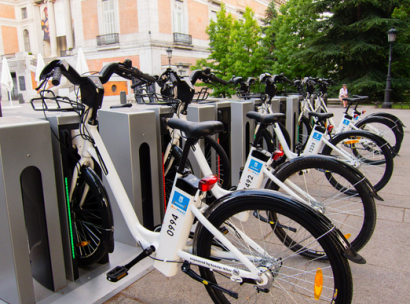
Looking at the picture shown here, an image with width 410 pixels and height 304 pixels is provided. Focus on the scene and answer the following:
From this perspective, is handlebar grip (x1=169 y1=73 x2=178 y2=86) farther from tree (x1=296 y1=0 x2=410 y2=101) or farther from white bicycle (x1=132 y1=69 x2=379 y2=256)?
tree (x1=296 y1=0 x2=410 y2=101)

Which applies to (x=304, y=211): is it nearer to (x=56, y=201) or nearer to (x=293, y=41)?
(x=56, y=201)

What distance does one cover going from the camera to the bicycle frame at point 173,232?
1.80 meters

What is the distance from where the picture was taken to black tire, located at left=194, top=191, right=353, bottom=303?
1694mm

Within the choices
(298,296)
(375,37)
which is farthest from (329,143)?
(375,37)

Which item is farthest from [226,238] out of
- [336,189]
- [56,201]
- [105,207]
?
[336,189]

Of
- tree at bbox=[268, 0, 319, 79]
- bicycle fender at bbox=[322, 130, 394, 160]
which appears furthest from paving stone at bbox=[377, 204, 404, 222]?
tree at bbox=[268, 0, 319, 79]

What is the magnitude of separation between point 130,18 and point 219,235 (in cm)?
2808

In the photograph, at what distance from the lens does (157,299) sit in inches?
89.2

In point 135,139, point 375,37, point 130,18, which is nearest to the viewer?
point 135,139

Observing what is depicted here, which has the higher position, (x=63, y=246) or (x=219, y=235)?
(x=219, y=235)

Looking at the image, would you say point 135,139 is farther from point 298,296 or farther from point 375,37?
point 375,37

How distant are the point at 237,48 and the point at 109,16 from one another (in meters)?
12.8

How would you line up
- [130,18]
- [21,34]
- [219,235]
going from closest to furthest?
1. [219,235]
2. [130,18]
3. [21,34]

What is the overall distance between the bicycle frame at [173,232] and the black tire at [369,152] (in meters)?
2.53
